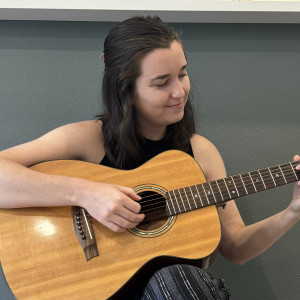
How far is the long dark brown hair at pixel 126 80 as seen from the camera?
1.13 metres

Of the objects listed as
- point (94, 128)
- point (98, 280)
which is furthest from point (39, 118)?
point (98, 280)

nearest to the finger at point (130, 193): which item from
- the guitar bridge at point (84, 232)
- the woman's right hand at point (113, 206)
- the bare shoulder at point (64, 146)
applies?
the woman's right hand at point (113, 206)

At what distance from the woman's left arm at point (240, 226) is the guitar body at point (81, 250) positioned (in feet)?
0.66

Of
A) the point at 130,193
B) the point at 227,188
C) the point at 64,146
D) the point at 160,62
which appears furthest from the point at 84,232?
the point at 160,62

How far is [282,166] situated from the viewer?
1.08m

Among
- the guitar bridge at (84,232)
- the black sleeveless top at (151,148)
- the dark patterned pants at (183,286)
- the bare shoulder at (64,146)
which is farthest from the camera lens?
the black sleeveless top at (151,148)

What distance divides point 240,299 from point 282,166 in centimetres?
67

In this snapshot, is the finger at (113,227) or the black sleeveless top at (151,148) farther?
the black sleeveless top at (151,148)

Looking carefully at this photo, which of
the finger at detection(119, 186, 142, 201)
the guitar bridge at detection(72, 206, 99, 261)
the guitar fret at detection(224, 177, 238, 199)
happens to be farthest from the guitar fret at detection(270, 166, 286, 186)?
the guitar bridge at detection(72, 206, 99, 261)

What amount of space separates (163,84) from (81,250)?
1.64ft

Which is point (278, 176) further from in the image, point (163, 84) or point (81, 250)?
point (81, 250)

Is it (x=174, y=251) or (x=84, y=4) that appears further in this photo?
(x=84, y=4)

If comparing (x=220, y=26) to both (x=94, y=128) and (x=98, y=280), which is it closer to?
(x=94, y=128)

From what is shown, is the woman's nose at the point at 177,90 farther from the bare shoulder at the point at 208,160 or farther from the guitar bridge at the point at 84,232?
the guitar bridge at the point at 84,232
